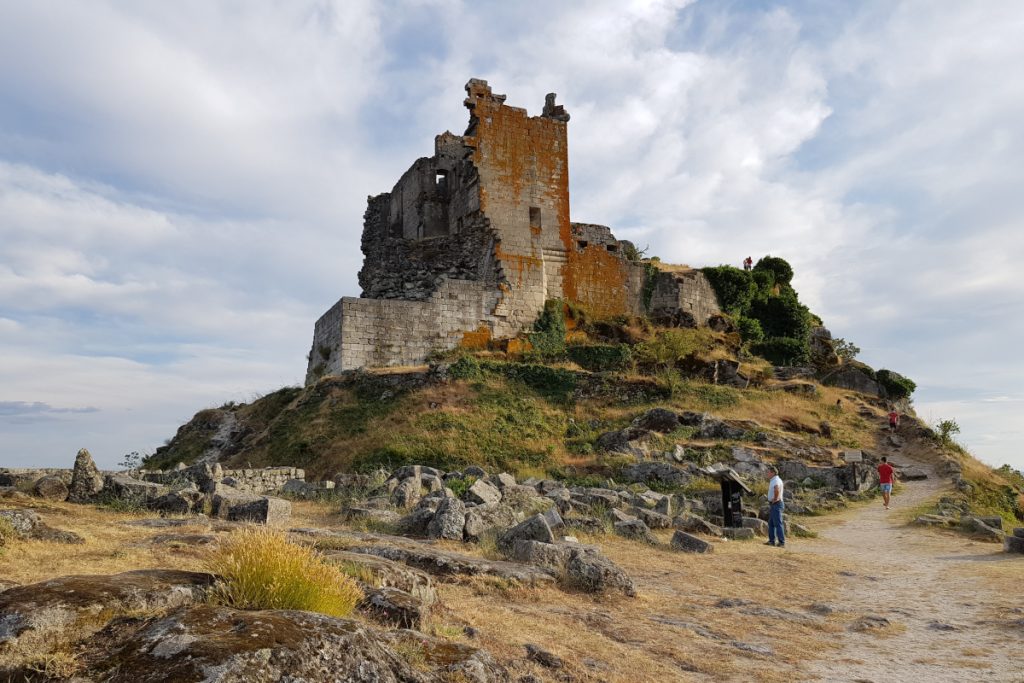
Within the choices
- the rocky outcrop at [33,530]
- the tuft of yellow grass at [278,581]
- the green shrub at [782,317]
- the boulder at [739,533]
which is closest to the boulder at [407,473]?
the boulder at [739,533]

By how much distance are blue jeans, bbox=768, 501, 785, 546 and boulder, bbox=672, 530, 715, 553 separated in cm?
194

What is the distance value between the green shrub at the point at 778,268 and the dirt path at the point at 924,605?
23.5 meters

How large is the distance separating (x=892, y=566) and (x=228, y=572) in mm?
10269

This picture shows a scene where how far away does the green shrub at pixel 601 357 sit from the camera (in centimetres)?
2706

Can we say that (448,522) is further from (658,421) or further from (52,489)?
(658,421)

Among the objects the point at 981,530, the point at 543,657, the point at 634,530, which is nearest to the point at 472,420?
the point at 634,530

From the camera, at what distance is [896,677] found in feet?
19.0

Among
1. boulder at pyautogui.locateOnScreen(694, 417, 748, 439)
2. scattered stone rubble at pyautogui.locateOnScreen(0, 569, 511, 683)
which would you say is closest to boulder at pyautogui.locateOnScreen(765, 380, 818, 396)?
boulder at pyautogui.locateOnScreen(694, 417, 748, 439)

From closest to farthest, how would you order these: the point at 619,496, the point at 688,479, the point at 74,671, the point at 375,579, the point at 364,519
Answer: the point at 74,671
the point at 375,579
the point at 364,519
the point at 619,496
the point at 688,479

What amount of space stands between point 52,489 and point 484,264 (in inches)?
736

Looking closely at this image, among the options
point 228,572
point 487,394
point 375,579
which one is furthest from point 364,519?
point 487,394

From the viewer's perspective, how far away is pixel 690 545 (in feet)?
37.1

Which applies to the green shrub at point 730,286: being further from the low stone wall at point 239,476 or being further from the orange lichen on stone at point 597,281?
the low stone wall at point 239,476

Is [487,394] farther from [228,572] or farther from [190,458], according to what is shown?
[228,572]
